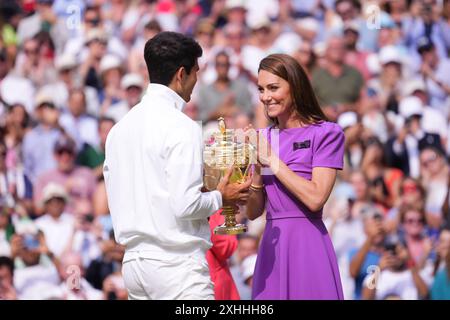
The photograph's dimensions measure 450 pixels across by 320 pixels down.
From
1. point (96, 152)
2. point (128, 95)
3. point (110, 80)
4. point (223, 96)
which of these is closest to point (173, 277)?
point (96, 152)

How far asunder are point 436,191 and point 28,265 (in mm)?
3277

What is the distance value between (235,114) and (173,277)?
5183 millimetres

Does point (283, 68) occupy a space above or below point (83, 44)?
below

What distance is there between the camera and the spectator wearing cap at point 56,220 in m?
8.64

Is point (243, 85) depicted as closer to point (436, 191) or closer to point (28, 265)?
point (436, 191)

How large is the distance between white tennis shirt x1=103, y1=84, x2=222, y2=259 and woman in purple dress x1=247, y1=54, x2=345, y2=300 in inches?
20.0

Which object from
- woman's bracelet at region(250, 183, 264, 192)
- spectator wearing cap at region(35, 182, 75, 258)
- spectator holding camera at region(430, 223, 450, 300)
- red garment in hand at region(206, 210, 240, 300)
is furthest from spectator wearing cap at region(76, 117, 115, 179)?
woman's bracelet at region(250, 183, 264, 192)

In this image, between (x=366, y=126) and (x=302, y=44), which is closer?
(x=366, y=126)

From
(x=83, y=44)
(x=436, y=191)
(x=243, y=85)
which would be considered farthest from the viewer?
(x=83, y=44)

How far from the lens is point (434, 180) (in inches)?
355

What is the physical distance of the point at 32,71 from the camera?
33.8 feet

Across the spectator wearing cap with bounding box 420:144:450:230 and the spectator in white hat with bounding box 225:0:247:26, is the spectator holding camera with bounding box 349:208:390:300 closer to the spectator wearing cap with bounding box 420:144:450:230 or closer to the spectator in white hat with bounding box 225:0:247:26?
the spectator wearing cap with bounding box 420:144:450:230

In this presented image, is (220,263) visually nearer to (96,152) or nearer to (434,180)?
(434,180)
